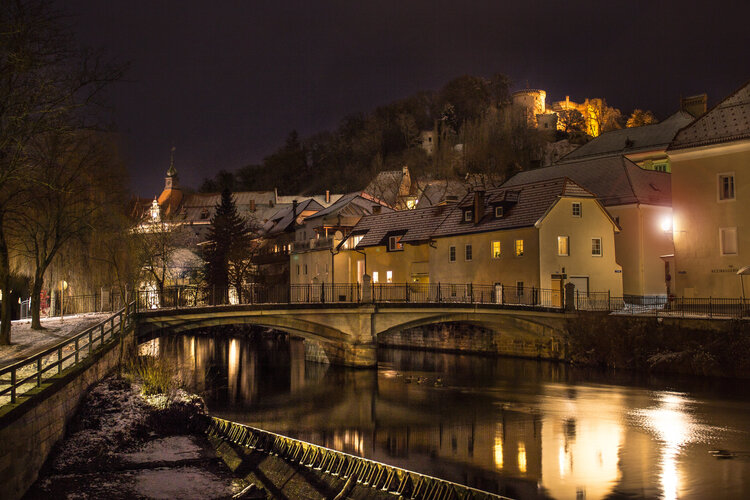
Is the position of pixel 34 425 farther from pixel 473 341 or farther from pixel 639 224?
pixel 639 224

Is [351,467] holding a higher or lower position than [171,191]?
lower

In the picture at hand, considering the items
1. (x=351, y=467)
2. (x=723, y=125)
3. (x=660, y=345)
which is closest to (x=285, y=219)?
(x=723, y=125)

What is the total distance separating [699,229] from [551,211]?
333 inches

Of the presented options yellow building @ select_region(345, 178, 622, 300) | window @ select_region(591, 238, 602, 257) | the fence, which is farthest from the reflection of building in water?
the fence

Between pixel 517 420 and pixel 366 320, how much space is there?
1474 cm

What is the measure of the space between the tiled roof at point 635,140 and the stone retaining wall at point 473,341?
93.0 ft

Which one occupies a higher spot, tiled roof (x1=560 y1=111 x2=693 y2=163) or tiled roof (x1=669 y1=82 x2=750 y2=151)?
tiled roof (x1=560 y1=111 x2=693 y2=163)

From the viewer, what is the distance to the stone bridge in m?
36.3

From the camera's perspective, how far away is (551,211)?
4431cm

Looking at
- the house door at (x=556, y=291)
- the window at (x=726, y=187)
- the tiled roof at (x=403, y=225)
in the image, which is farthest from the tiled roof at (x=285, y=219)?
the window at (x=726, y=187)

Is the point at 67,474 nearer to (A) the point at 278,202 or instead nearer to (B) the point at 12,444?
(B) the point at 12,444

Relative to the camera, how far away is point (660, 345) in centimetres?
3566

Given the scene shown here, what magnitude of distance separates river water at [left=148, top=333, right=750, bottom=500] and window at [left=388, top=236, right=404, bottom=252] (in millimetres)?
15497

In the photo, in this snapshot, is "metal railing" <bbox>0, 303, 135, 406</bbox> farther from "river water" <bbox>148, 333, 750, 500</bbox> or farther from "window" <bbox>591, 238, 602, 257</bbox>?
"window" <bbox>591, 238, 602, 257</bbox>
